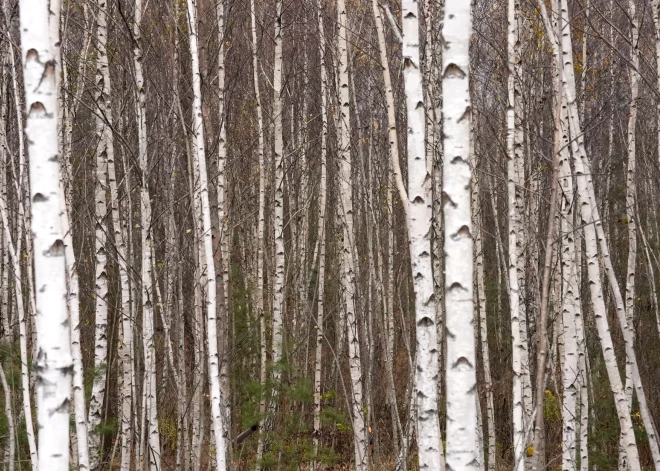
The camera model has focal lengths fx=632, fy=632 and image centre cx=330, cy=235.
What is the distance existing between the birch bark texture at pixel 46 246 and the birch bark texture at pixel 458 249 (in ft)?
4.28

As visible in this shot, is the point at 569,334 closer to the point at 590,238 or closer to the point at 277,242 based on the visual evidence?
the point at 590,238

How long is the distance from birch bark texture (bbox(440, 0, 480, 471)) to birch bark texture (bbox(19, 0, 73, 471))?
1.30m

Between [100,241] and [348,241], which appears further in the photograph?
[348,241]

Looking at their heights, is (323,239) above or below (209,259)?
above

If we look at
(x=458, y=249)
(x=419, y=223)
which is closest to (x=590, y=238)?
(x=419, y=223)

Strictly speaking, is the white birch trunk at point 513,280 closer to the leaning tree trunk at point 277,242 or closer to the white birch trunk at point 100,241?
the leaning tree trunk at point 277,242

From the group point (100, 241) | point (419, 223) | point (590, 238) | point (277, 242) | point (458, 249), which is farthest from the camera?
point (277, 242)

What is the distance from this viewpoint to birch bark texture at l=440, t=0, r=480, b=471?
206 centimetres

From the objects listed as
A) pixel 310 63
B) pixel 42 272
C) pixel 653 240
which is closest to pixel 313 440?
pixel 42 272

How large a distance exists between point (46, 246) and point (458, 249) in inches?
54.4

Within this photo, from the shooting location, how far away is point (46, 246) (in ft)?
7.02

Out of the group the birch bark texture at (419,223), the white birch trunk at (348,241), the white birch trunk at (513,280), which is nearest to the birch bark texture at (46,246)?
the birch bark texture at (419,223)

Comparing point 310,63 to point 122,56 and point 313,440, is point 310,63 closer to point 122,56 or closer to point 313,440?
point 122,56

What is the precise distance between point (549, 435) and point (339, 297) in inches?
133
